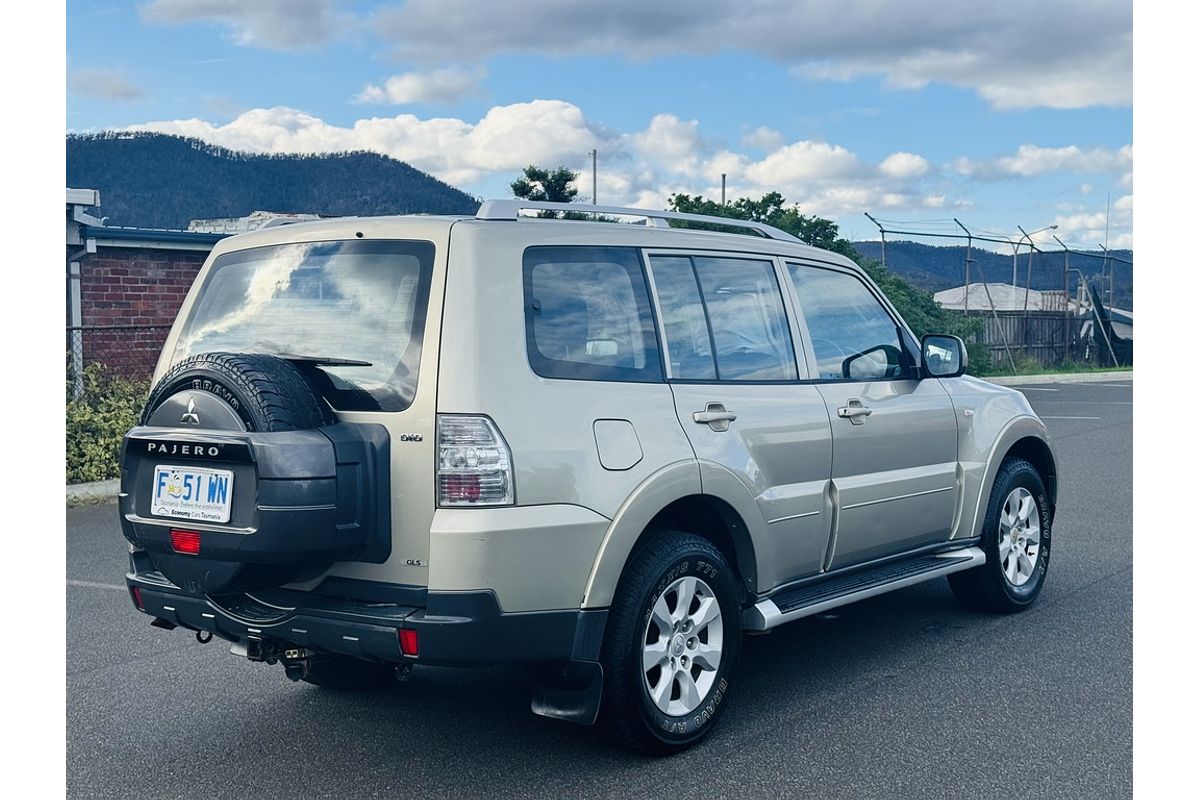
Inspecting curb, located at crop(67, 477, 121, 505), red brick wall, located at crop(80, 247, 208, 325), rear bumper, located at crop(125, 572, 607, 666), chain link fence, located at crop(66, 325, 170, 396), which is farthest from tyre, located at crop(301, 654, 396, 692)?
red brick wall, located at crop(80, 247, 208, 325)

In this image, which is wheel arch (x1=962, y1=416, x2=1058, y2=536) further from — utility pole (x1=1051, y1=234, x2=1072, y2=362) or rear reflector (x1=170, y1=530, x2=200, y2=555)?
utility pole (x1=1051, y1=234, x2=1072, y2=362)

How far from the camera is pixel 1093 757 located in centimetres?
452

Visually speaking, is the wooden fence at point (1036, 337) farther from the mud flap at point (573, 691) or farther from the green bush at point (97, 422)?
the mud flap at point (573, 691)

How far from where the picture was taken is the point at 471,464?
4023mm

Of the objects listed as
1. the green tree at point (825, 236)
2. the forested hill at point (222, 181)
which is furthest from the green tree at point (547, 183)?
the forested hill at point (222, 181)

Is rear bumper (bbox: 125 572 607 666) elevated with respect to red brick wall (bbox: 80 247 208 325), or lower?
lower

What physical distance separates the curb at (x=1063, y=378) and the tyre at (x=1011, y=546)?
2234 cm

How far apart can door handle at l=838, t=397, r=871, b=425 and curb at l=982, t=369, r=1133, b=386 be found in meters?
23.9

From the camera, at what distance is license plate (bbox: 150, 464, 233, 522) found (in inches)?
161

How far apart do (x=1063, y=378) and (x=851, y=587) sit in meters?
27.6

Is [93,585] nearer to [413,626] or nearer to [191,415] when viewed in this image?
[191,415]

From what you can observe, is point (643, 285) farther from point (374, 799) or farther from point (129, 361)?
point (129, 361)

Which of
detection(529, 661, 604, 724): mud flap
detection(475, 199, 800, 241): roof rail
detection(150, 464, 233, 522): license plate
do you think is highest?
detection(475, 199, 800, 241): roof rail

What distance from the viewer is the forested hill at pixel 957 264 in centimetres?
2916
